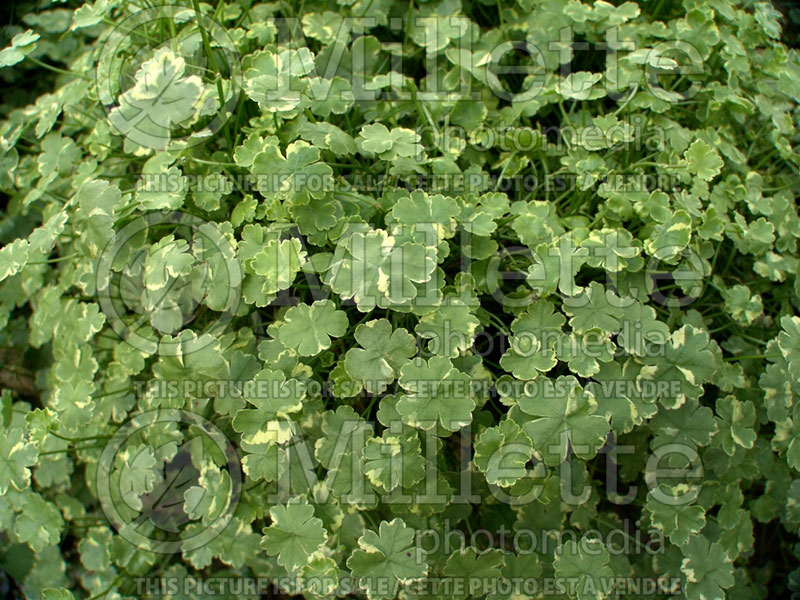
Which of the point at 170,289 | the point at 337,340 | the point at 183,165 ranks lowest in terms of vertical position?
the point at 337,340

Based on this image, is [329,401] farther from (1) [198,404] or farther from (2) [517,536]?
(2) [517,536]

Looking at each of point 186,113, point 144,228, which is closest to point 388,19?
point 186,113

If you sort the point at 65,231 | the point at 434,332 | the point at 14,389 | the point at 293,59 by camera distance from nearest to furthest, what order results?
1. the point at 434,332
2. the point at 293,59
3. the point at 65,231
4. the point at 14,389

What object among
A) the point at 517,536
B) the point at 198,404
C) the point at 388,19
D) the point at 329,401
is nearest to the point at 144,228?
the point at 198,404

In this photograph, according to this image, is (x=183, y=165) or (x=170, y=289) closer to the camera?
(x=170, y=289)

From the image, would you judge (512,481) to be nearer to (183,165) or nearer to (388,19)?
(183,165)

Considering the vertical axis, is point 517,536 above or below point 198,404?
below

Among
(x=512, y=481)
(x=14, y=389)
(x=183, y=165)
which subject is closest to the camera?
(x=512, y=481)
